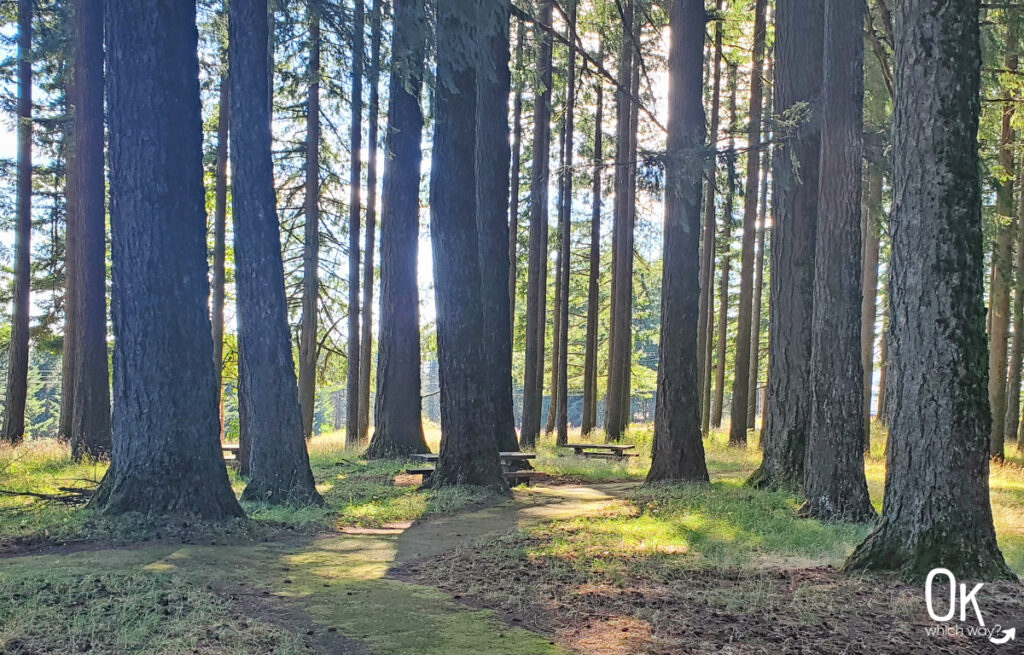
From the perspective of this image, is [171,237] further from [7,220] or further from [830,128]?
[7,220]

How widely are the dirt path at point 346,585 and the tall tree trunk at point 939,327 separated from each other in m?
3.21

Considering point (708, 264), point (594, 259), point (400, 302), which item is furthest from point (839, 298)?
point (708, 264)

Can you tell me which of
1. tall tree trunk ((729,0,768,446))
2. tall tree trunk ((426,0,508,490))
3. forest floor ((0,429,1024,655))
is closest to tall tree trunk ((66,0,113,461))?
forest floor ((0,429,1024,655))

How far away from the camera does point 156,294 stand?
7.88 m

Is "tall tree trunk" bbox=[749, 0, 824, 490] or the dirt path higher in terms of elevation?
"tall tree trunk" bbox=[749, 0, 824, 490]

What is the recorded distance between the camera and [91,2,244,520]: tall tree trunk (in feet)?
25.7

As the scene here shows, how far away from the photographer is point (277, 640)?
449cm

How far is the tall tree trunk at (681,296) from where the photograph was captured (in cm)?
1283

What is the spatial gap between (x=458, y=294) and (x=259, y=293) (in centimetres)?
303

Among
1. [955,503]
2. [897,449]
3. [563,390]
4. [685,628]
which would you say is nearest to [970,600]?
[955,503]

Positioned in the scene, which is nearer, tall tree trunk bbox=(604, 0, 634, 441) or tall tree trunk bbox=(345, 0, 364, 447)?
tall tree trunk bbox=(345, 0, 364, 447)

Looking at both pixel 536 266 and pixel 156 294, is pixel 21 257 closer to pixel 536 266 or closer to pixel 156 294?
pixel 536 266

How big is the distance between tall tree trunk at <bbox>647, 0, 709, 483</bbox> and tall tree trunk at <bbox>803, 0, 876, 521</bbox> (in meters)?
2.95

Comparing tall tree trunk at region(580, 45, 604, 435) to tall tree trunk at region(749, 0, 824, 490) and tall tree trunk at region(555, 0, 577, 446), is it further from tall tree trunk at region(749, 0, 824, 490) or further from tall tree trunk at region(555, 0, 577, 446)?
tall tree trunk at region(749, 0, 824, 490)
